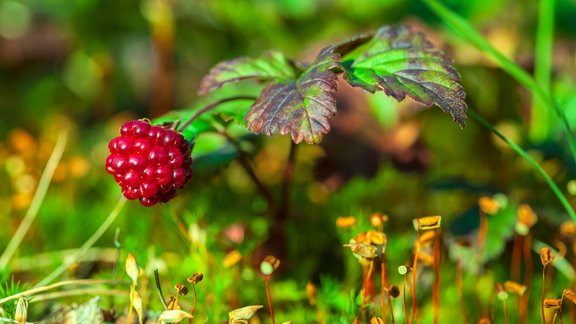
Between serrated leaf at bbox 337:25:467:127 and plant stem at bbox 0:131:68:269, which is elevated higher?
serrated leaf at bbox 337:25:467:127

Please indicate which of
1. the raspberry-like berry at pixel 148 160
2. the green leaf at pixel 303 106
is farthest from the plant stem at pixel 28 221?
the green leaf at pixel 303 106

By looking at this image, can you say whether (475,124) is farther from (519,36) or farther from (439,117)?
(519,36)

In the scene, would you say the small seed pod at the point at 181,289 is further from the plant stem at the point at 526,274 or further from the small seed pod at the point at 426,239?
the plant stem at the point at 526,274

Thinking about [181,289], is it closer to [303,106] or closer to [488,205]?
[303,106]

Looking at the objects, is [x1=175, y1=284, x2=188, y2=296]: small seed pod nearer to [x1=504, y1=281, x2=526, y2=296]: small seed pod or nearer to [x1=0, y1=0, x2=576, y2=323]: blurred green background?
[x1=0, y1=0, x2=576, y2=323]: blurred green background

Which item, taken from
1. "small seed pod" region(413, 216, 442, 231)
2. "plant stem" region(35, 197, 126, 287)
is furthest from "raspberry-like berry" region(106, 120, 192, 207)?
"small seed pod" region(413, 216, 442, 231)

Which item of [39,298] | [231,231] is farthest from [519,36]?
[39,298]
